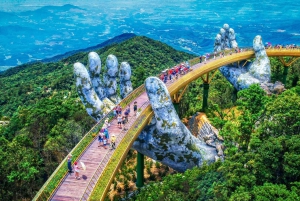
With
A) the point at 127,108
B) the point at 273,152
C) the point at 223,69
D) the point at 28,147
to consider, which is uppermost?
the point at 223,69

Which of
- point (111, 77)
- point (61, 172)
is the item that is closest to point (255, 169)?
point (61, 172)

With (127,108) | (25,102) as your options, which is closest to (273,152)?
(127,108)

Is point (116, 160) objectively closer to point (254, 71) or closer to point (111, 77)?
point (111, 77)

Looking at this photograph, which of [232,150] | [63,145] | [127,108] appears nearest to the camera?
[232,150]

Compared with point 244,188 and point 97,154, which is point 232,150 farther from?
point 97,154

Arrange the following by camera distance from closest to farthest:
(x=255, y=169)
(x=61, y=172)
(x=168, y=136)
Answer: (x=255, y=169), (x=61, y=172), (x=168, y=136)
